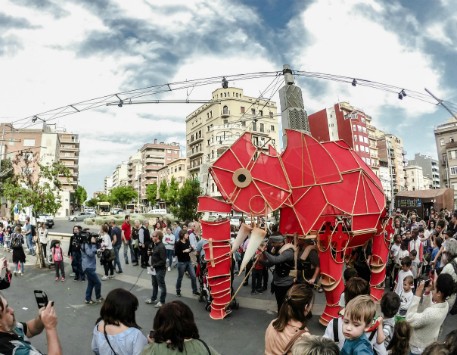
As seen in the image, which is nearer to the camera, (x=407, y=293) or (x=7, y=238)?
(x=407, y=293)

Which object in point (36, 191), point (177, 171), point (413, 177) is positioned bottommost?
point (36, 191)

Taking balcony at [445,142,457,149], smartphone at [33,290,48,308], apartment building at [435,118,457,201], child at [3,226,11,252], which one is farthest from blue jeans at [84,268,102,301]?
balcony at [445,142,457,149]

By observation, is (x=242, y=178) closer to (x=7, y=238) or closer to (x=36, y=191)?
(x=36, y=191)

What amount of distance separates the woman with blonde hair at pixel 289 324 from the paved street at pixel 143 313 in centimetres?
305

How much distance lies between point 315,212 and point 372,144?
72551mm

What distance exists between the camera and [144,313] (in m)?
7.64

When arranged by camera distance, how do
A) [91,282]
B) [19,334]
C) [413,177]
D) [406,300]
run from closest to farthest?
[19,334]
[406,300]
[91,282]
[413,177]

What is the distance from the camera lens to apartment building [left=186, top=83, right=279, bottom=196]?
4894cm

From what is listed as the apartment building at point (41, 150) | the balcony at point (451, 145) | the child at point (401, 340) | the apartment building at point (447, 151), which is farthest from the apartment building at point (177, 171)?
the child at point (401, 340)

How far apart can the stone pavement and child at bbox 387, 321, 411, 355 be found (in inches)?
115

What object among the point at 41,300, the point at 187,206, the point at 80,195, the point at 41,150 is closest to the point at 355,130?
the point at 187,206

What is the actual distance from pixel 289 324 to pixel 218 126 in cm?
4729

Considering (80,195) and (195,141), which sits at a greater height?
(195,141)

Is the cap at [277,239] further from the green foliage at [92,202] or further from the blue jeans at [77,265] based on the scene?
the green foliage at [92,202]
